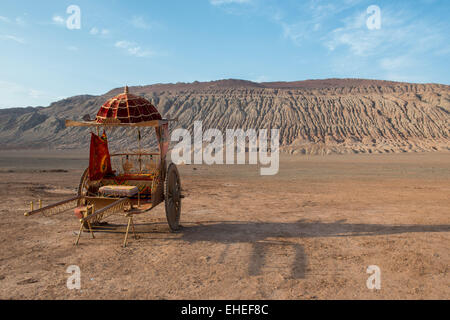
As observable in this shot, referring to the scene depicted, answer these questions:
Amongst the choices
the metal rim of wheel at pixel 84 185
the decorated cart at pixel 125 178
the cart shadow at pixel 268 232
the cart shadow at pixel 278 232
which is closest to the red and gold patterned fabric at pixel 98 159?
the decorated cart at pixel 125 178

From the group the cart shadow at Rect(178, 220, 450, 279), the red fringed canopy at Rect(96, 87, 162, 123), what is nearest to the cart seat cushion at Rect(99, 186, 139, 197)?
the cart shadow at Rect(178, 220, 450, 279)

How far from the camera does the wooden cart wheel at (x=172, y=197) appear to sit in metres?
6.97

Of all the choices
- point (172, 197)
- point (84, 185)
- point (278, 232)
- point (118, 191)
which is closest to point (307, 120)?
point (278, 232)

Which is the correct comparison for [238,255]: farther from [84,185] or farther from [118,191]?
[84,185]

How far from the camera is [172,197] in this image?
7.41 m

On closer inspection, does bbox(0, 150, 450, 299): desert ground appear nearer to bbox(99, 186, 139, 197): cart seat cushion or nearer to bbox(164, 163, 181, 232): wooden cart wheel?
bbox(164, 163, 181, 232): wooden cart wheel

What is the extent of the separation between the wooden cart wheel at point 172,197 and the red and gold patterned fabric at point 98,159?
158 centimetres

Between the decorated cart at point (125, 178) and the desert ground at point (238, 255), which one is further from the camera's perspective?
the decorated cart at point (125, 178)

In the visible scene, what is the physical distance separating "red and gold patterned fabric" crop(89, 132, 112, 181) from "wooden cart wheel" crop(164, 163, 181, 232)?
158 cm

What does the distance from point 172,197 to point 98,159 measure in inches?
74.9

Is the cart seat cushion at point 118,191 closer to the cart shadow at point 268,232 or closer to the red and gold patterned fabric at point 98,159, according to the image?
the red and gold patterned fabric at point 98,159

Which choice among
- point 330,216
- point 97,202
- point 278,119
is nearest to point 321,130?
point 278,119

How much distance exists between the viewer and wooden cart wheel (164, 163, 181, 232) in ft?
22.9
